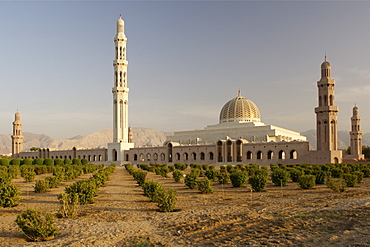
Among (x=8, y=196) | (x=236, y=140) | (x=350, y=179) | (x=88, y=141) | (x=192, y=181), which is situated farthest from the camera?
(x=88, y=141)

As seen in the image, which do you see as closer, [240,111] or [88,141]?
[240,111]

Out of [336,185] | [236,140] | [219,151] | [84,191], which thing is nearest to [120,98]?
[219,151]

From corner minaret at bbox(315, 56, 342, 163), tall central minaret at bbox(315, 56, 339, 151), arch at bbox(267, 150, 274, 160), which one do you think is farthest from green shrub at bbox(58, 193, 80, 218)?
arch at bbox(267, 150, 274, 160)

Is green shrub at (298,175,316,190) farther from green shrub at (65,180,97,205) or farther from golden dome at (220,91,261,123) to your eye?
golden dome at (220,91,261,123)

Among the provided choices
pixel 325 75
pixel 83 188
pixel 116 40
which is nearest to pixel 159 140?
pixel 116 40

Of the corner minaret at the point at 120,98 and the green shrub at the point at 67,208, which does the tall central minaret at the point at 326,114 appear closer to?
the corner minaret at the point at 120,98

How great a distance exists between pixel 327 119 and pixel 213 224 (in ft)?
106

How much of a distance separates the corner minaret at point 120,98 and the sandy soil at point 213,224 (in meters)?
42.6

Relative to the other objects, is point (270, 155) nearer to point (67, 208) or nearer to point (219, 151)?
point (219, 151)

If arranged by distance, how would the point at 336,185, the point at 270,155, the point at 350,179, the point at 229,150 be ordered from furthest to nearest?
the point at 229,150, the point at 270,155, the point at 350,179, the point at 336,185

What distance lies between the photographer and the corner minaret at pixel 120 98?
5400 centimetres

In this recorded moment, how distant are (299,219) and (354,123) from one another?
180 ft

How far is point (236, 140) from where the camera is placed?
146ft

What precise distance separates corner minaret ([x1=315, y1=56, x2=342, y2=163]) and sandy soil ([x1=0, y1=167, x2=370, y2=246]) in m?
26.3
